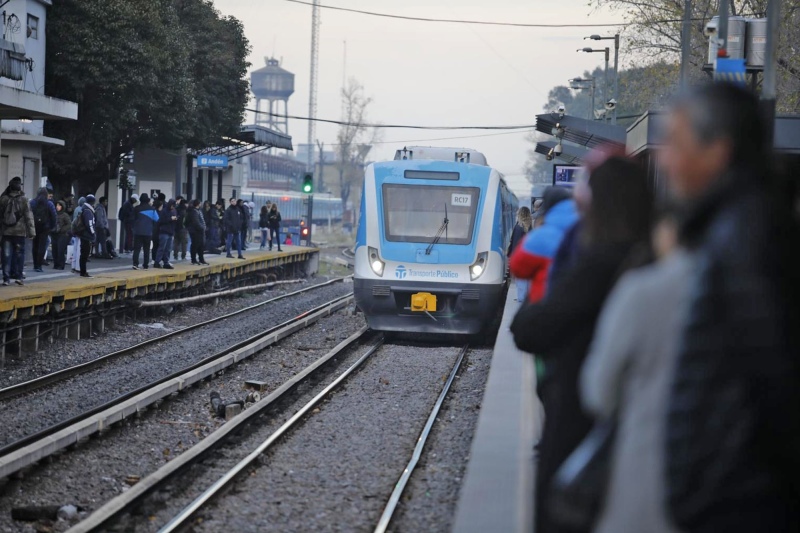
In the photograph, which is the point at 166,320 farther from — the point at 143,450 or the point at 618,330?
the point at 618,330

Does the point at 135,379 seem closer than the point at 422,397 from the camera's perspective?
No

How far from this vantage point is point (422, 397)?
40.7ft

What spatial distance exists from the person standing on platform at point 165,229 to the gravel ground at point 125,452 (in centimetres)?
923

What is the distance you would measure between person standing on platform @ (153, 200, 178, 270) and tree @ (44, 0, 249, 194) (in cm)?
735

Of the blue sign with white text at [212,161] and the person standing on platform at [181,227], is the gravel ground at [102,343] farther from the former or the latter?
the blue sign with white text at [212,161]

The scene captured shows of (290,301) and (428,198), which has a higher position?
(428,198)

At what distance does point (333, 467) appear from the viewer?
343 inches

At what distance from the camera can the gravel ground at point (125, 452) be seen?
7902mm

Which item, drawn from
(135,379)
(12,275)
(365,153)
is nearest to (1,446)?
(135,379)

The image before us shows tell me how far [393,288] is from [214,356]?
2.74 meters

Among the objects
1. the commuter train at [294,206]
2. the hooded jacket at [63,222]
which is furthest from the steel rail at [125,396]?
the commuter train at [294,206]

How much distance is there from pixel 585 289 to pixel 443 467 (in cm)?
561

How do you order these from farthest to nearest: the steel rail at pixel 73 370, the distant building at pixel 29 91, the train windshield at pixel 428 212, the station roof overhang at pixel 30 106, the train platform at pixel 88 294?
the distant building at pixel 29 91 < the station roof overhang at pixel 30 106 < the train windshield at pixel 428 212 < the train platform at pixel 88 294 < the steel rail at pixel 73 370

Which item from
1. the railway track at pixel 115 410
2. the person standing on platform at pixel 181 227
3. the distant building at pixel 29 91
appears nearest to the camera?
the railway track at pixel 115 410
